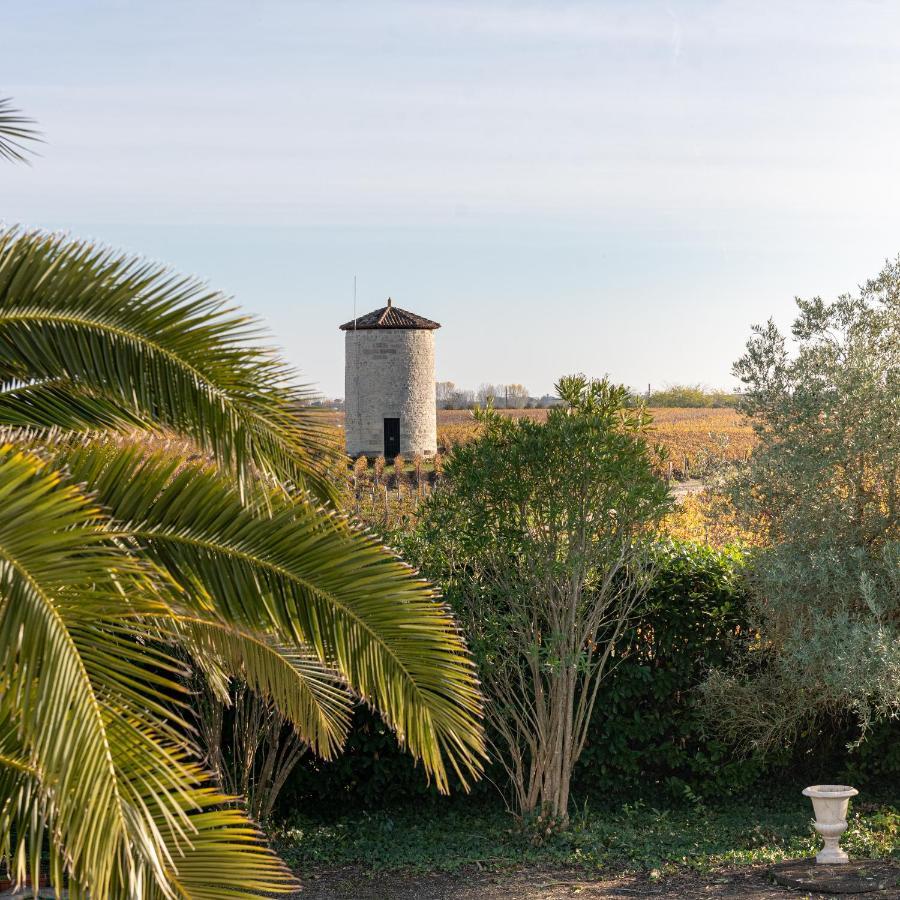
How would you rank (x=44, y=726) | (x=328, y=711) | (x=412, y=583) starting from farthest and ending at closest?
(x=328, y=711) < (x=412, y=583) < (x=44, y=726)

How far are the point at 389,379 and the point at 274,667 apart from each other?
30.5 metres

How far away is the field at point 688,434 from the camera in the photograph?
812cm

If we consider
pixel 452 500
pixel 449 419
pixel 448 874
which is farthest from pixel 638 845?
pixel 449 419

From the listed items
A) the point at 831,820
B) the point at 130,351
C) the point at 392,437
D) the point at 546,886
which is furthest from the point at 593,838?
the point at 392,437

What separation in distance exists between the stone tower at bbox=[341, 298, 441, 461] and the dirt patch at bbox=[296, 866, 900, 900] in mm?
28753

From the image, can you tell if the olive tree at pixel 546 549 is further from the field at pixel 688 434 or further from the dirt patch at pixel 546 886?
the dirt patch at pixel 546 886

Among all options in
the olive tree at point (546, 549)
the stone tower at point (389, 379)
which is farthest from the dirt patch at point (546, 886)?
the stone tower at point (389, 379)

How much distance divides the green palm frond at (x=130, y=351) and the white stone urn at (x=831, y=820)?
397 centimetres

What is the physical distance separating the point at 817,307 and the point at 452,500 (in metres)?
2.79

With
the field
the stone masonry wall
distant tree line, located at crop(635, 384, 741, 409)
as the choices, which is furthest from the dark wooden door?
distant tree line, located at crop(635, 384, 741, 409)

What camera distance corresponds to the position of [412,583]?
4.18 meters

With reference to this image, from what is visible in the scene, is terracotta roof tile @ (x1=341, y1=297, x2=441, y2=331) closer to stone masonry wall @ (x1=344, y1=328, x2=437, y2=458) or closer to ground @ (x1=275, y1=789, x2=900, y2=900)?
stone masonry wall @ (x1=344, y1=328, x2=437, y2=458)

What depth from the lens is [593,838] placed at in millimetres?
6918

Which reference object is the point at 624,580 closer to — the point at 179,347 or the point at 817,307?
the point at 817,307
